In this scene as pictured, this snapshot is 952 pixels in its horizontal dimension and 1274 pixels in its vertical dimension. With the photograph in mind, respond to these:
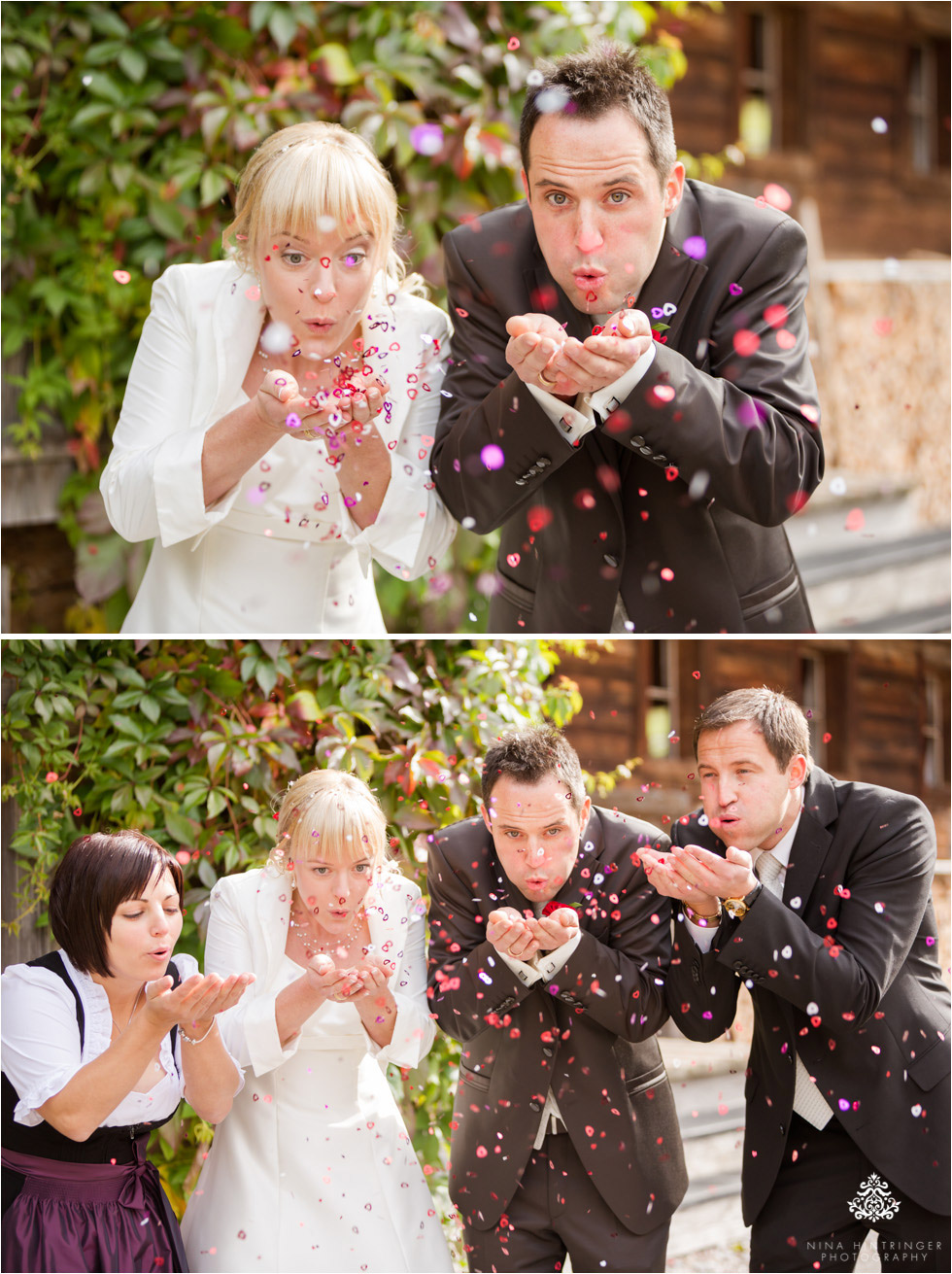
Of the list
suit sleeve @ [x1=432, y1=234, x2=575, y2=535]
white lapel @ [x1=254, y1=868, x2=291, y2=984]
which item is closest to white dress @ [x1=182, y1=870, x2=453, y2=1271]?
white lapel @ [x1=254, y1=868, x2=291, y2=984]

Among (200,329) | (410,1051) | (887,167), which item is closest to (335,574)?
(200,329)

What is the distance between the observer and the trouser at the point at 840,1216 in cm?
211

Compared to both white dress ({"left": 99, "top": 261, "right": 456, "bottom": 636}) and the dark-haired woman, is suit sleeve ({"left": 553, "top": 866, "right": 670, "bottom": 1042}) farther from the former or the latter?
white dress ({"left": 99, "top": 261, "right": 456, "bottom": 636})

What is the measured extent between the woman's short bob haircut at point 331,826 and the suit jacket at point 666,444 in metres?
0.47

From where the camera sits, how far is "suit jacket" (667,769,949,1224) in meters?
2.06

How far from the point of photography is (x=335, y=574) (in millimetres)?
2295

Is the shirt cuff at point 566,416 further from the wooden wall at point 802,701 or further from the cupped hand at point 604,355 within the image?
the wooden wall at point 802,701

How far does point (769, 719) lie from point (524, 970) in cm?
62

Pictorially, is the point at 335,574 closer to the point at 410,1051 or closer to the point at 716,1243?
the point at 410,1051

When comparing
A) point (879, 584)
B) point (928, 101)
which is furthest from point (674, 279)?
point (928, 101)

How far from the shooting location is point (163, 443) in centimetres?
206

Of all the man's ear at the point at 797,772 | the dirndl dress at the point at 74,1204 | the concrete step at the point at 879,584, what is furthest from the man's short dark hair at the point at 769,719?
the concrete step at the point at 879,584

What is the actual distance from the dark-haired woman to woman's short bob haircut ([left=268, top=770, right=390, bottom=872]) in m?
0.26

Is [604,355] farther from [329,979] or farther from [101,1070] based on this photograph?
[101,1070]
